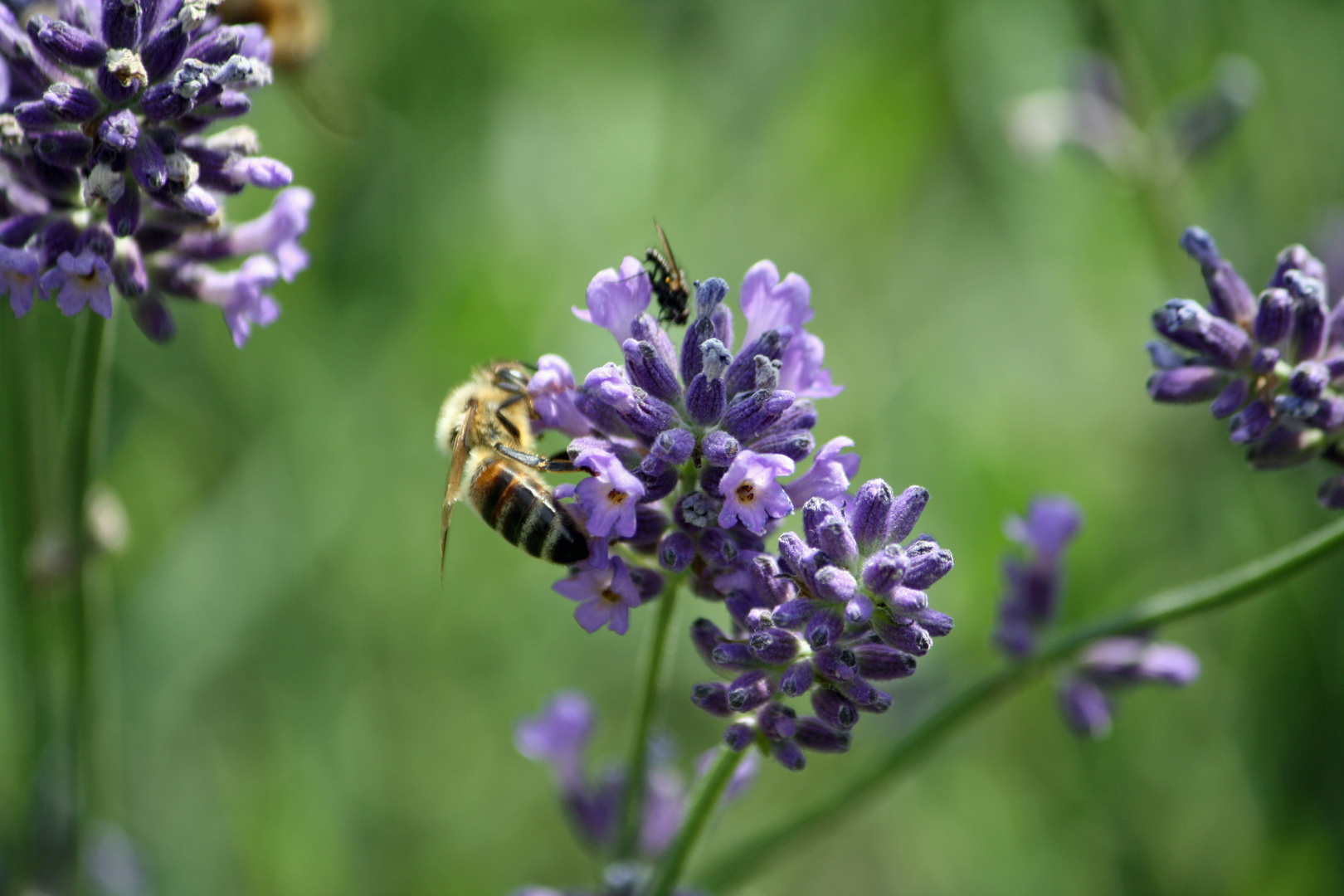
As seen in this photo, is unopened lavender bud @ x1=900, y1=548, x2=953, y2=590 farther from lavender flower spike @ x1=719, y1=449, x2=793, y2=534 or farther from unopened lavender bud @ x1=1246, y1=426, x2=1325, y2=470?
unopened lavender bud @ x1=1246, y1=426, x2=1325, y2=470

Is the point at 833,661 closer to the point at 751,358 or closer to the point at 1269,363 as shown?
the point at 751,358

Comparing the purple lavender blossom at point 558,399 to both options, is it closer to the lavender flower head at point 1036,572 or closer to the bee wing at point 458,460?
the bee wing at point 458,460

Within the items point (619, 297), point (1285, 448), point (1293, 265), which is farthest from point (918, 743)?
point (1293, 265)

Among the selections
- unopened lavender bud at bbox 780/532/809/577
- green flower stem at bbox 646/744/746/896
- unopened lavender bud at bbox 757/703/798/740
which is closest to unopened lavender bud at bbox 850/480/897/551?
unopened lavender bud at bbox 780/532/809/577

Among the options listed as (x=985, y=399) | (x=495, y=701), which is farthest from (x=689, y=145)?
(x=495, y=701)

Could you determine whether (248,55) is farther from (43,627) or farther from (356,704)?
(356,704)
